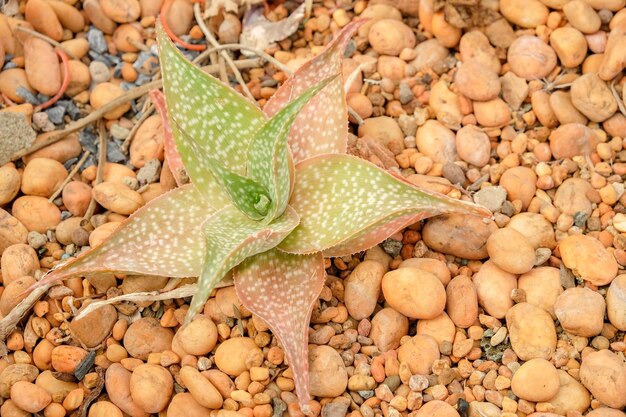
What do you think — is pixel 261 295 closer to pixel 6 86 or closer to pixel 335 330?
pixel 335 330

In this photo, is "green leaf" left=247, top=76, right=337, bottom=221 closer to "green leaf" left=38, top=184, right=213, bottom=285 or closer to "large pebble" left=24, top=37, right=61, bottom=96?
"green leaf" left=38, top=184, right=213, bottom=285

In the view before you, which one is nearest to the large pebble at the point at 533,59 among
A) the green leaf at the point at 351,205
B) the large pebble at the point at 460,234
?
the large pebble at the point at 460,234

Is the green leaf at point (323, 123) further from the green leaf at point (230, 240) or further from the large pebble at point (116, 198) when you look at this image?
the large pebble at point (116, 198)

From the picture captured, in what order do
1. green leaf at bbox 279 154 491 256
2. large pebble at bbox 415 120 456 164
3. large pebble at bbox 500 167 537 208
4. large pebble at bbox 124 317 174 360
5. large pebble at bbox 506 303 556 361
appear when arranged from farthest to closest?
large pebble at bbox 415 120 456 164, large pebble at bbox 500 167 537 208, large pebble at bbox 124 317 174 360, large pebble at bbox 506 303 556 361, green leaf at bbox 279 154 491 256

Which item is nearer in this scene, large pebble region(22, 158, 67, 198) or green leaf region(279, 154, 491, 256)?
green leaf region(279, 154, 491, 256)

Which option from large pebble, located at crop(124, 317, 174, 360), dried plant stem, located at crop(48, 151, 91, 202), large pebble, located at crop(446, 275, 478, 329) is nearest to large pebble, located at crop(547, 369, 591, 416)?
large pebble, located at crop(446, 275, 478, 329)

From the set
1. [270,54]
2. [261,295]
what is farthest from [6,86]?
[261,295]

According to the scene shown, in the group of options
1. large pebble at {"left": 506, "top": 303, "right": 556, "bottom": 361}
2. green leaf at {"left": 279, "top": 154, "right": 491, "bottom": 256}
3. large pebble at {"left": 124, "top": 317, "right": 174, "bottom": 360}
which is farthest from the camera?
large pebble at {"left": 124, "top": 317, "right": 174, "bottom": 360}
